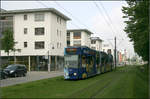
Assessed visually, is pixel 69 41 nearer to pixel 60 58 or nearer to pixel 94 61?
pixel 60 58

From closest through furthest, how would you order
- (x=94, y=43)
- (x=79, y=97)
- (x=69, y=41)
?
(x=79, y=97) < (x=69, y=41) < (x=94, y=43)

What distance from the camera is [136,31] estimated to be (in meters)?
26.4

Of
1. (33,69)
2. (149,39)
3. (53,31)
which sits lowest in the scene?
(33,69)

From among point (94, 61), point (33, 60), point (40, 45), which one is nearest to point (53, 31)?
point (40, 45)

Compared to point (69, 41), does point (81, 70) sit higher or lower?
lower

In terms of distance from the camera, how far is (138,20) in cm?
2478

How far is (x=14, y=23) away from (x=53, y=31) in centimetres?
924

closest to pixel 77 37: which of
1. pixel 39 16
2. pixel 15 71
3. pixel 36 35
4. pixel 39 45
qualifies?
pixel 39 16

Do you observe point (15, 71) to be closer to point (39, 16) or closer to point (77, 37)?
point (39, 16)

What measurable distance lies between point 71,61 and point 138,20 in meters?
7.57

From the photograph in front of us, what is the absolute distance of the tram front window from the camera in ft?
76.0

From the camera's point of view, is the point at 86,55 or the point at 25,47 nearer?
the point at 86,55

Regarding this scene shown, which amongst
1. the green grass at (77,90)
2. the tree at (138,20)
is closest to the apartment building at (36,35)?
the tree at (138,20)

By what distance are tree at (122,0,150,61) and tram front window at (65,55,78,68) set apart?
266 inches
